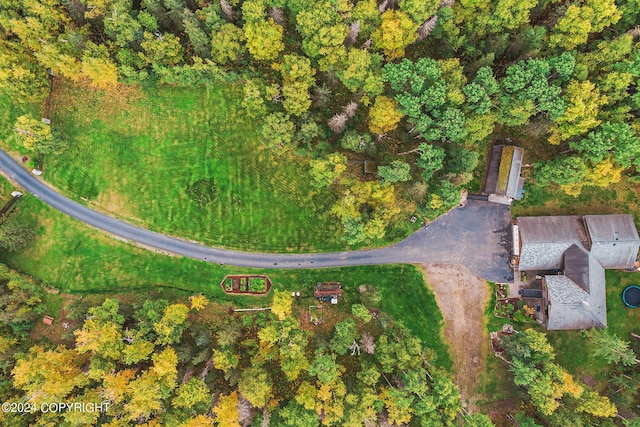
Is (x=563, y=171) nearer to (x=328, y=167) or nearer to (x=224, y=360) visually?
(x=328, y=167)

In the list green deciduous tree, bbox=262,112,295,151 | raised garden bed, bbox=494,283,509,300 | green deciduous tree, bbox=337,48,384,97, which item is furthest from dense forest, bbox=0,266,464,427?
green deciduous tree, bbox=337,48,384,97

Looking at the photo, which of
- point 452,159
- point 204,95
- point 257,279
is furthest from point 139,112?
point 452,159

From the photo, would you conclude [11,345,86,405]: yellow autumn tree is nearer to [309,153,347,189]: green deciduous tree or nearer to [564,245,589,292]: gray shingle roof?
A: [309,153,347,189]: green deciduous tree

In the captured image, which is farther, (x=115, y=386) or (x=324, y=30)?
(x=115, y=386)

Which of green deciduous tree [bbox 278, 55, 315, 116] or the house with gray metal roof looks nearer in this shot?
green deciduous tree [bbox 278, 55, 315, 116]

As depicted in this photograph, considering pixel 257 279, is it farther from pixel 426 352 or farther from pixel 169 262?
pixel 426 352

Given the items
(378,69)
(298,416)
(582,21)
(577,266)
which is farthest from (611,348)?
(378,69)

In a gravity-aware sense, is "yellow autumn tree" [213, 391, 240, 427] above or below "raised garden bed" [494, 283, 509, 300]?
below
